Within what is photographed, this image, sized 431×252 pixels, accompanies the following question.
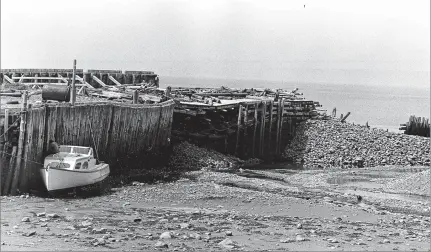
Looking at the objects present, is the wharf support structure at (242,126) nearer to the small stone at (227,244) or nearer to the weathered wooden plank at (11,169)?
the weathered wooden plank at (11,169)

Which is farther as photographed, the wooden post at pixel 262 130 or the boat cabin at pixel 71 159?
the wooden post at pixel 262 130

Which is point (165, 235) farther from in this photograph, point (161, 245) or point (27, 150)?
point (27, 150)

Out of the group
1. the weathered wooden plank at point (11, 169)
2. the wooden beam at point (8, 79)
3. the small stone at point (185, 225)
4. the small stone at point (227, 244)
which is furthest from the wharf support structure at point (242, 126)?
the small stone at point (227, 244)

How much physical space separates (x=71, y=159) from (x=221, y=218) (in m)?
6.69

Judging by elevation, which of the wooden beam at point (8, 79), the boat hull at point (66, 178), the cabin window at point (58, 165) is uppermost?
the wooden beam at point (8, 79)

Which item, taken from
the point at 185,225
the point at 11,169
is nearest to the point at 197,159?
the point at 11,169

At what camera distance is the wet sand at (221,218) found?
20.6 metres

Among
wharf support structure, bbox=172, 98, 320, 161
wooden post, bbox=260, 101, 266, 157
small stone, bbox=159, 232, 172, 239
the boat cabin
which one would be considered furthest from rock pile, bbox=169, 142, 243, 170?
small stone, bbox=159, 232, 172, 239

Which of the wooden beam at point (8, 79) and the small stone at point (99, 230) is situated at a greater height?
the wooden beam at point (8, 79)

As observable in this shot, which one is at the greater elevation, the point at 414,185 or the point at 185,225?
the point at 414,185

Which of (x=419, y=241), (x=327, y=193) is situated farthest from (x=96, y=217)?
(x=327, y=193)

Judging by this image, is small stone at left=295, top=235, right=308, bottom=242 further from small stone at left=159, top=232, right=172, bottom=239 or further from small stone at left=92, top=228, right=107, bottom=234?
small stone at left=92, top=228, right=107, bottom=234

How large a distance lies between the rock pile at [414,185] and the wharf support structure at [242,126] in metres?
11.2

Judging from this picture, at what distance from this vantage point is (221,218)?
81.5ft
